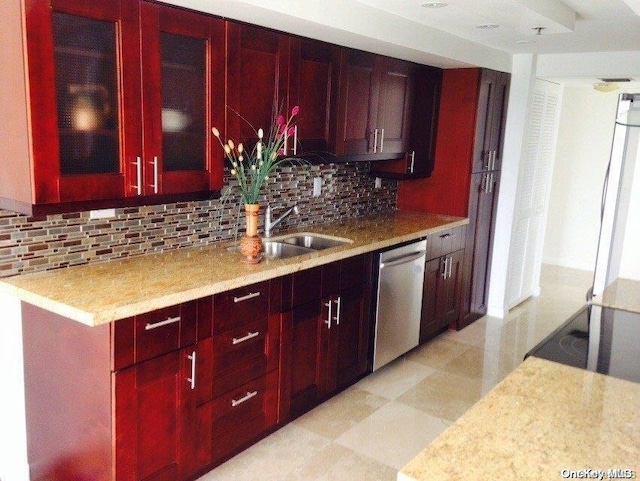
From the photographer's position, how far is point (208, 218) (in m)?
3.16

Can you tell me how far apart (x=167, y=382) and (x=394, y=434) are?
4.33ft

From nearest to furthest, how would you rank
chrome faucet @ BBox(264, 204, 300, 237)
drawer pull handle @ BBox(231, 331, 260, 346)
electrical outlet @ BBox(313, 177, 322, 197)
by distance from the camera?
1. drawer pull handle @ BBox(231, 331, 260, 346)
2. chrome faucet @ BBox(264, 204, 300, 237)
3. electrical outlet @ BBox(313, 177, 322, 197)

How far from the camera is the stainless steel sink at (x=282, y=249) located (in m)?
3.36

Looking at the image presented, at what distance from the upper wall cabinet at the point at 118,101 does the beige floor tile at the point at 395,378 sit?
1651mm

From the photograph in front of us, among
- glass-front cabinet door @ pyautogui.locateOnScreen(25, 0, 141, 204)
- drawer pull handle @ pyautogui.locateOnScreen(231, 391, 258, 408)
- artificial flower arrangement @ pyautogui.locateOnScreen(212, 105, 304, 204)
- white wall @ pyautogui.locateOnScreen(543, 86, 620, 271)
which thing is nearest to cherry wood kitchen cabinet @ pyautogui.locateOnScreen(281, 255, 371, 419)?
drawer pull handle @ pyautogui.locateOnScreen(231, 391, 258, 408)

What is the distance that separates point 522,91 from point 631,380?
3568 millimetres

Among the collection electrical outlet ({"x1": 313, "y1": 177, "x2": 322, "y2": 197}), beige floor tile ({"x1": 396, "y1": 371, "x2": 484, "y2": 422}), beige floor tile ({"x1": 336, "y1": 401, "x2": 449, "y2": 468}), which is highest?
electrical outlet ({"x1": 313, "y1": 177, "x2": 322, "y2": 197})

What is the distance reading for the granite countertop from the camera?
111cm

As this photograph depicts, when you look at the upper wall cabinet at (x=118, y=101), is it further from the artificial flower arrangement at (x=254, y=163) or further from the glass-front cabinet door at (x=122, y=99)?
the artificial flower arrangement at (x=254, y=163)

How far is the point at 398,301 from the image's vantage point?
379cm

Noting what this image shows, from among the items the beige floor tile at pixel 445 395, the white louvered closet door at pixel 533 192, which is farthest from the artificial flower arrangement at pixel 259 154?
the white louvered closet door at pixel 533 192

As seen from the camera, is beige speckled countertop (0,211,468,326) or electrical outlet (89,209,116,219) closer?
beige speckled countertop (0,211,468,326)

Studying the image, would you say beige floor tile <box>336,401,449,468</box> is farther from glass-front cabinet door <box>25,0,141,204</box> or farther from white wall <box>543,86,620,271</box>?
white wall <box>543,86,620,271</box>

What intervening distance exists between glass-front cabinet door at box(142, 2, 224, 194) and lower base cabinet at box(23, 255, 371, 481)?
58cm
